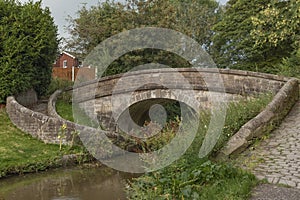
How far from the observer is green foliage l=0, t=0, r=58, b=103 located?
43.3ft

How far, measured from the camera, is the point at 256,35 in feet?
52.2

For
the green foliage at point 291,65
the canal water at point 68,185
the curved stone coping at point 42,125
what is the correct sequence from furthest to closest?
the green foliage at point 291,65 < the curved stone coping at point 42,125 < the canal water at point 68,185

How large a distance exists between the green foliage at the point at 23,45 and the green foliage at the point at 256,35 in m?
9.15

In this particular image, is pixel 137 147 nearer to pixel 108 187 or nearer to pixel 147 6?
pixel 108 187

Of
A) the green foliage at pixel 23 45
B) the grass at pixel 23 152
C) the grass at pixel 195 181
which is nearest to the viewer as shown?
the grass at pixel 195 181

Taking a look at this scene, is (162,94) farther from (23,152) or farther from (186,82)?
(23,152)

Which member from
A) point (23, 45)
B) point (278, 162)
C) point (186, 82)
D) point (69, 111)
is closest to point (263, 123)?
point (278, 162)

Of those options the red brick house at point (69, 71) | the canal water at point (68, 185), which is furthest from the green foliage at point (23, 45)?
the canal water at point (68, 185)

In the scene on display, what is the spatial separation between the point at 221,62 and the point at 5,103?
13972 millimetres

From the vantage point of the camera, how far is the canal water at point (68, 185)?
702 cm

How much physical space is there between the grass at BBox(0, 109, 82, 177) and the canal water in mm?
279

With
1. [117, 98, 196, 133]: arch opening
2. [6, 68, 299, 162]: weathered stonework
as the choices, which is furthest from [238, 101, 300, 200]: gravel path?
[117, 98, 196, 133]: arch opening

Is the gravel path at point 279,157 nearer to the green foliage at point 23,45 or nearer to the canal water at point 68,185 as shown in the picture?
the canal water at point 68,185

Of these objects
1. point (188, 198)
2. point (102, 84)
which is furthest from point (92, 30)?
point (188, 198)
